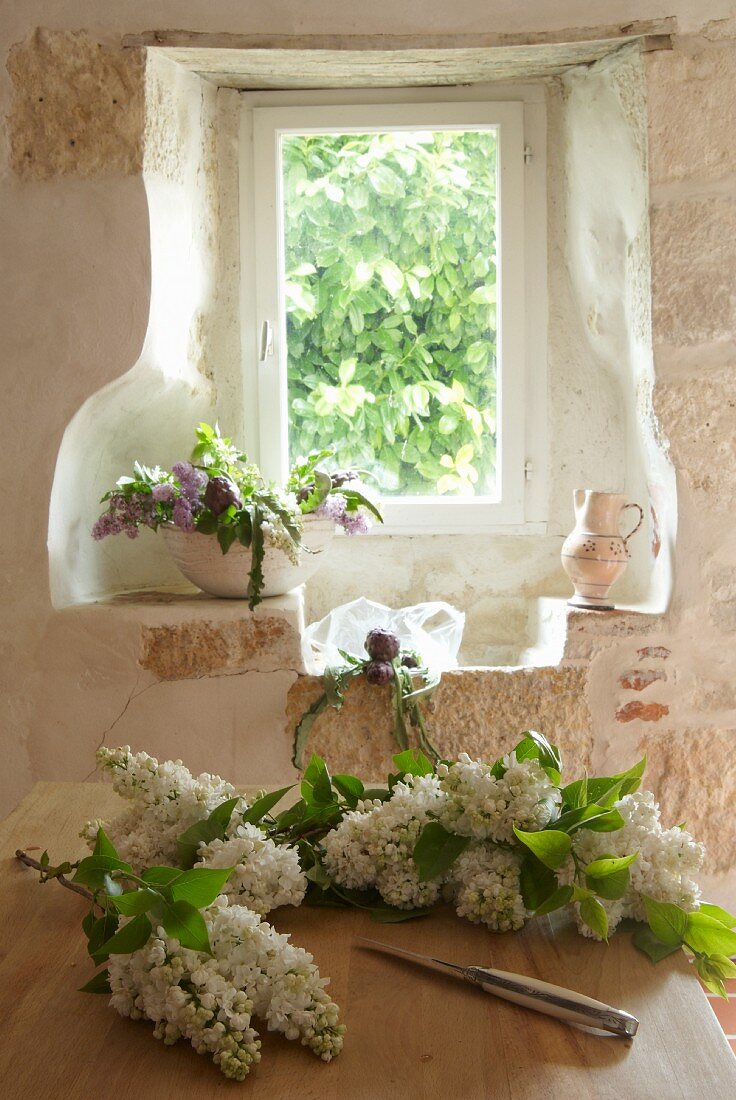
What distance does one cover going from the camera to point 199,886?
89 centimetres

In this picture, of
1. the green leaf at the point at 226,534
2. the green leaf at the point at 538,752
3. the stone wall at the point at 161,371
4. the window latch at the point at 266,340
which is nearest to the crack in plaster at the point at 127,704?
the stone wall at the point at 161,371

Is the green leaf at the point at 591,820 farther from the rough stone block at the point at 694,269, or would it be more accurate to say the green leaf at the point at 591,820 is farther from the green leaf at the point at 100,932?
the rough stone block at the point at 694,269

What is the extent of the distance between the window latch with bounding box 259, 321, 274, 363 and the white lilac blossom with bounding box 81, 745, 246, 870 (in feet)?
6.35

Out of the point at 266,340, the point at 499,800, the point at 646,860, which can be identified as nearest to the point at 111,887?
the point at 499,800

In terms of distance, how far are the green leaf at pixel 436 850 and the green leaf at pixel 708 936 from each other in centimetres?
22

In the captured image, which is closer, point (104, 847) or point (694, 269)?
point (104, 847)

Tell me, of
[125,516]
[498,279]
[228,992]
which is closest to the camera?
[228,992]

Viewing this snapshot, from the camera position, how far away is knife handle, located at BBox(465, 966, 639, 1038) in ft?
2.78

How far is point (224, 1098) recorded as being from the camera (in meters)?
Result: 0.77

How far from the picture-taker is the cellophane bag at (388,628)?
8.60ft

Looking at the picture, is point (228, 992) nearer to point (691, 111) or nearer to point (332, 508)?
point (332, 508)

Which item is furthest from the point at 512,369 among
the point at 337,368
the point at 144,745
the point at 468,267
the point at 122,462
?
the point at 144,745

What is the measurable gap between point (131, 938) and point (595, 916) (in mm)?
403

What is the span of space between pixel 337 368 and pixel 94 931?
2.17 m
